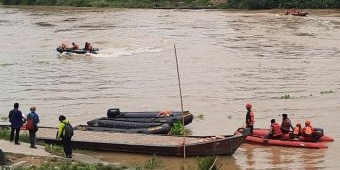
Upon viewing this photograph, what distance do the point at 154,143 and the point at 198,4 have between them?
2669 inches

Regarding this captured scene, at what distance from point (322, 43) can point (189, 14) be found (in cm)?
3225

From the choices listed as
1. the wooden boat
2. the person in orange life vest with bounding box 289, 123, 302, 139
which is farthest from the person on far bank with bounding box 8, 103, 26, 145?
the person in orange life vest with bounding box 289, 123, 302, 139

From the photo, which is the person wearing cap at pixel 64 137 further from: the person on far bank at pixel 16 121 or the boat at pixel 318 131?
the boat at pixel 318 131

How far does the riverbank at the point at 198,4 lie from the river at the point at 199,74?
444 inches

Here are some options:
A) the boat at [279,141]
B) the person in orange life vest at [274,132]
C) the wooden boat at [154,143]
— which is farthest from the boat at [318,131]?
the wooden boat at [154,143]

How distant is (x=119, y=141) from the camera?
1661 centimetres

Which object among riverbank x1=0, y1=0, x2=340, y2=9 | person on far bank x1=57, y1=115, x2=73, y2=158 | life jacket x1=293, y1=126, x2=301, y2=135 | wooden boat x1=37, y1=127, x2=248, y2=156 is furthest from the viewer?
riverbank x1=0, y1=0, x2=340, y2=9

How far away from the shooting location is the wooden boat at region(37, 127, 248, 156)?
15.8 metres

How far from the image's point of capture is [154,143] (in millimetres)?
16281

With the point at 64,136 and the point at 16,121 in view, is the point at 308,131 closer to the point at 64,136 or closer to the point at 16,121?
the point at 64,136

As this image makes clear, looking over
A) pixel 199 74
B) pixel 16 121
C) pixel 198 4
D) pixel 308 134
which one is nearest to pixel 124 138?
pixel 16 121

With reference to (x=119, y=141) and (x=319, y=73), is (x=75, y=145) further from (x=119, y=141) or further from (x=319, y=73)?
(x=319, y=73)

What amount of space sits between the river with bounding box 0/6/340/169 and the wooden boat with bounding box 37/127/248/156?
28 cm

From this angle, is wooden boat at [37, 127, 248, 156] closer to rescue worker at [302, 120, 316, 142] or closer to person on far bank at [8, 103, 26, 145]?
person on far bank at [8, 103, 26, 145]
